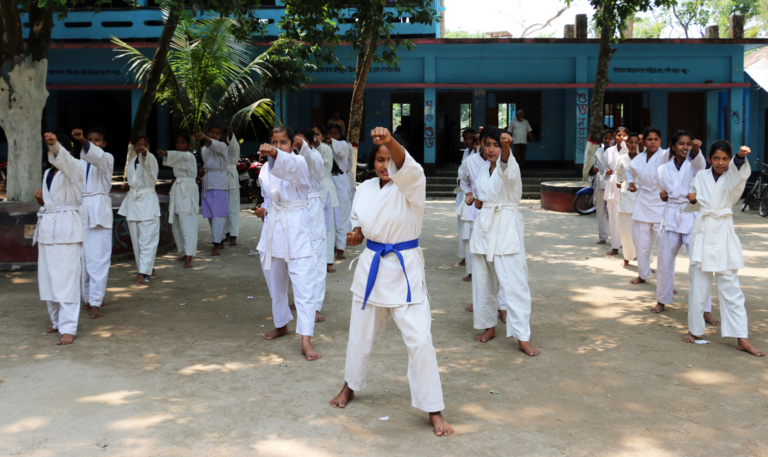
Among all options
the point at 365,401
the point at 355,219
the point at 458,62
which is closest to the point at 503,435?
the point at 365,401

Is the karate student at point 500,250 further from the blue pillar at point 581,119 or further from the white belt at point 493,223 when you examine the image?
the blue pillar at point 581,119

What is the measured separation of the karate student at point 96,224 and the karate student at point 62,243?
1.73ft

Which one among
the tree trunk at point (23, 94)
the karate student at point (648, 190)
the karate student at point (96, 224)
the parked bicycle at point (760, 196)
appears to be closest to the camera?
the karate student at point (96, 224)

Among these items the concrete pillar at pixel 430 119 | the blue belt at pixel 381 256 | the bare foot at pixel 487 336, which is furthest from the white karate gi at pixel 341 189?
the concrete pillar at pixel 430 119

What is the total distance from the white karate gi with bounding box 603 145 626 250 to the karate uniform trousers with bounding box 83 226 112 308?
5.69m

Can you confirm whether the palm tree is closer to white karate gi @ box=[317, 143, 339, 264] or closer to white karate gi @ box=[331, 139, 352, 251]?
white karate gi @ box=[331, 139, 352, 251]

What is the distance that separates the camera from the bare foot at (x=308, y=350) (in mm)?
4434

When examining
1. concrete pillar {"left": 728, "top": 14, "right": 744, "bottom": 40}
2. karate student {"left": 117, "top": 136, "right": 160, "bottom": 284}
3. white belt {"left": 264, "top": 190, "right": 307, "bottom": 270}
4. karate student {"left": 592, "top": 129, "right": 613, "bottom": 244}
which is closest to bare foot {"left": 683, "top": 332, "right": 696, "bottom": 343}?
white belt {"left": 264, "top": 190, "right": 307, "bottom": 270}

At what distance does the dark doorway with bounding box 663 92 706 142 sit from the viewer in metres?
17.9

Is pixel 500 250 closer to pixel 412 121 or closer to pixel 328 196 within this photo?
pixel 328 196

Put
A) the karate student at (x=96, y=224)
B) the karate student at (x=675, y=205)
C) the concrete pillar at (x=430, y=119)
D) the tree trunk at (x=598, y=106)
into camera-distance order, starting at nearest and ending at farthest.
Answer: the karate student at (x=675, y=205) < the karate student at (x=96, y=224) < the tree trunk at (x=598, y=106) < the concrete pillar at (x=430, y=119)

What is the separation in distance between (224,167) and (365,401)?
18.6 feet

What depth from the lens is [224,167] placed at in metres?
8.68

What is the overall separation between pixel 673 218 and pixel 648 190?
2.75 feet
